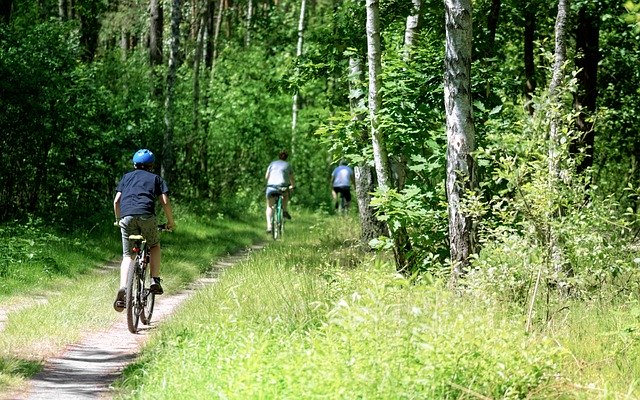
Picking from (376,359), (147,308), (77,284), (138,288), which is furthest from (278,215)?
(376,359)

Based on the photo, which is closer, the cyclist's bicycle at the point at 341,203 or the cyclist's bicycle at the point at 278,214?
the cyclist's bicycle at the point at 278,214

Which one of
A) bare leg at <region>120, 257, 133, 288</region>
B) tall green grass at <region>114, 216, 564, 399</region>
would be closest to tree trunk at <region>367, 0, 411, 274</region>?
bare leg at <region>120, 257, 133, 288</region>

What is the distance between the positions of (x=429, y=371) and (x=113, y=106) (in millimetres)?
17328

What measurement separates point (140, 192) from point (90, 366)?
2396 mm

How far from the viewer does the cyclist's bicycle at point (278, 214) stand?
21263 millimetres

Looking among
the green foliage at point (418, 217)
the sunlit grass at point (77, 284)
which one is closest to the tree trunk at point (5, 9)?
the sunlit grass at point (77, 284)

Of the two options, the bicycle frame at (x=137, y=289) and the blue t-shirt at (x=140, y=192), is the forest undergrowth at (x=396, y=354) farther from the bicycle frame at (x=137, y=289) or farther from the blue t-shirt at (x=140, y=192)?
the blue t-shirt at (x=140, y=192)

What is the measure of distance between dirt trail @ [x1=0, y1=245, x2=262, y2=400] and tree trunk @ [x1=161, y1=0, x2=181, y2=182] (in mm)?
10810

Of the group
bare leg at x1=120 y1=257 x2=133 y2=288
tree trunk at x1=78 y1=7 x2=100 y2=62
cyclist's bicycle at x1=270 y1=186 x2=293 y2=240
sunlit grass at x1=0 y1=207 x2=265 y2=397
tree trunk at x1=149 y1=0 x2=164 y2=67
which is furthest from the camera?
tree trunk at x1=78 y1=7 x2=100 y2=62

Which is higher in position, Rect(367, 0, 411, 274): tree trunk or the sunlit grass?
Rect(367, 0, 411, 274): tree trunk

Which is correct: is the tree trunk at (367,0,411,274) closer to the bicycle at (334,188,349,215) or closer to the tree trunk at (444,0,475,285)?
the tree trunk at (444,0,475,285)

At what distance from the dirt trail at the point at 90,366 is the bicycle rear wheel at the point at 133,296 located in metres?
0.16

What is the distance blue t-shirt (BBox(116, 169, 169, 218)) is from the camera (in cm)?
1145

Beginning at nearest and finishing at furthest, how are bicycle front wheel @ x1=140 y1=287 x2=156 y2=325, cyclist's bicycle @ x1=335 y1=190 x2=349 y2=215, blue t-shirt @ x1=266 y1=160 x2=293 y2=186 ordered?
1. bicycle front wheel @ x1=140 y1=287 x2=156 y2=325
2. blue t-shirt @ x1=266 y1=160 x2=293 y2=186
3. cyclist's bicycle @ x1=335 y1=190 x2=349 y2=215
